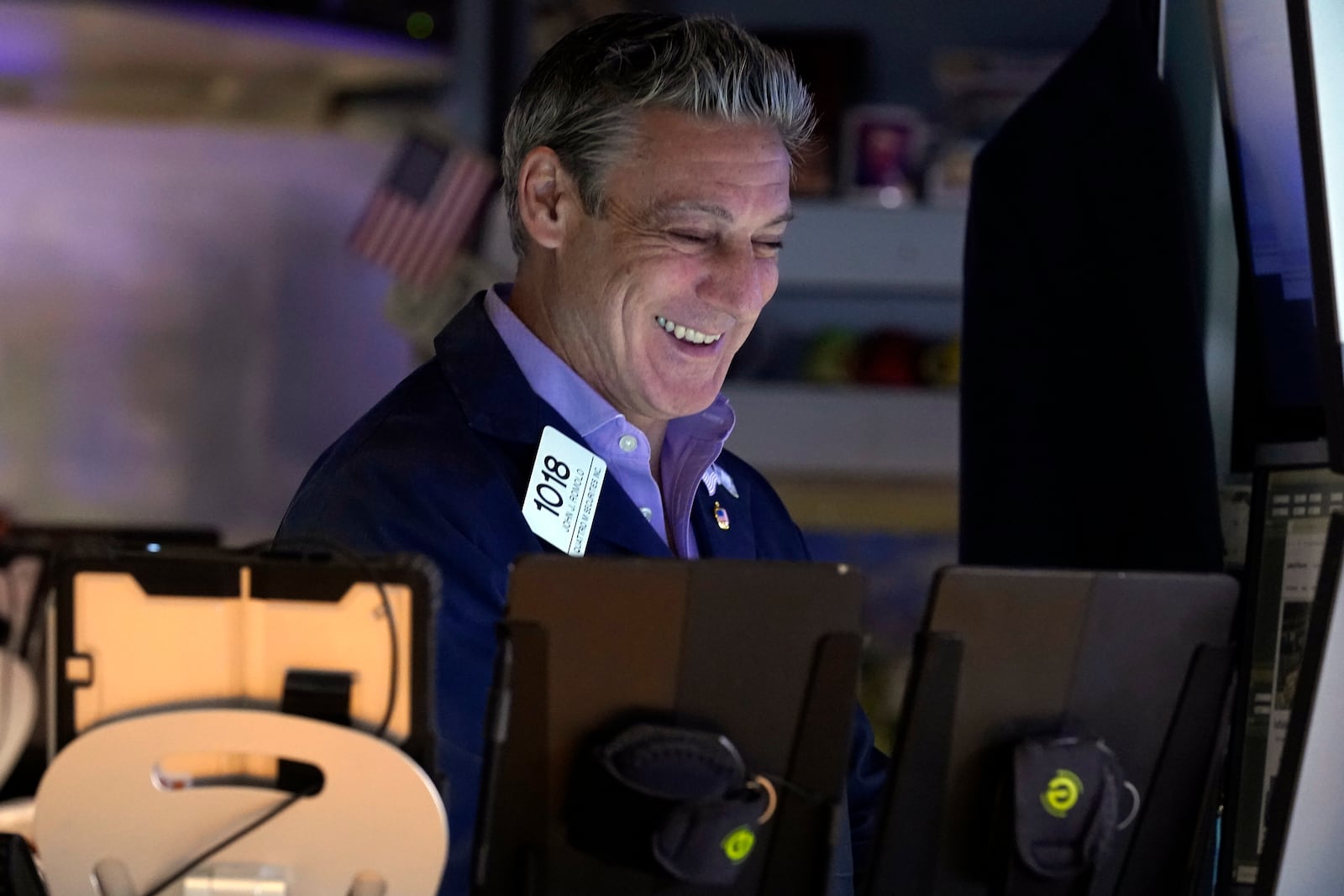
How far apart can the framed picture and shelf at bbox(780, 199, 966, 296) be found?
0.09m

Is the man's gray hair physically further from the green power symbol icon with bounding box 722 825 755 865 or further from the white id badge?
the green power symbol icon with bounding box 722 825 755 865

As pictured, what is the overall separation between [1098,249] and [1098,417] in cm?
18

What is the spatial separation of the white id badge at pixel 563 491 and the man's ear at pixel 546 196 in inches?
10.7

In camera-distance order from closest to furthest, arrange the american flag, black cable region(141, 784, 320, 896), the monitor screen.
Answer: black cable region(141, 784, 320, 896), the monitor screen, the american flag

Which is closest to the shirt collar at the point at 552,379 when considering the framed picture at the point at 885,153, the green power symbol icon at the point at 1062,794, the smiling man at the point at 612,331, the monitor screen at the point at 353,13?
the smiling man at the point at 612,331

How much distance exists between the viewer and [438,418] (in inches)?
60.9

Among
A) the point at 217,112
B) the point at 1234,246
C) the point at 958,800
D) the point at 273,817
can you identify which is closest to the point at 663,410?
the point at 1234,246

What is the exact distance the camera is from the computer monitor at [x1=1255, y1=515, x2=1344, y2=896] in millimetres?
1053

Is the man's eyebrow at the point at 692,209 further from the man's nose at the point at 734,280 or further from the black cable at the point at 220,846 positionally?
the black cable at the point at 220,846

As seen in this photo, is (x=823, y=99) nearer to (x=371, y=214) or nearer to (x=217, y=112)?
(x=371, y=214)

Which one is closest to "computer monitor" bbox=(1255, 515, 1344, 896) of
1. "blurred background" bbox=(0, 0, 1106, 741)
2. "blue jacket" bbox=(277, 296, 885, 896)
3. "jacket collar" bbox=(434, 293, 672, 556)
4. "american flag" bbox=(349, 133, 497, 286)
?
"blue jacket" bbox=(277, 296, 885, 896)

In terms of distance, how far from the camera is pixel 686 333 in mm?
1741

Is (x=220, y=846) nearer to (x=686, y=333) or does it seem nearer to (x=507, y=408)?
(x=507, y=408)

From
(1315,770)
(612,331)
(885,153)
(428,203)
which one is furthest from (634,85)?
(885,153)
